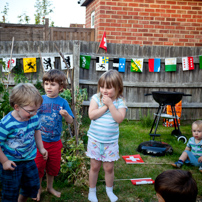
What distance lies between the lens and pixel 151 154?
4.24 m

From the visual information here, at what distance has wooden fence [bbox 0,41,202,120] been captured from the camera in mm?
6398

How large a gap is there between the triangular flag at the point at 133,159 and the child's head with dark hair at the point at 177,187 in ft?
8.06

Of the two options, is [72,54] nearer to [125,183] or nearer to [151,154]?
[151,154]

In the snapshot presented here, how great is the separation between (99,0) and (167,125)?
4041 mm

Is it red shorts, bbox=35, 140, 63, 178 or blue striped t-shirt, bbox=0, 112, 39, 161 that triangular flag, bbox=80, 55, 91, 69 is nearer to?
red shorts, bbox=35, 140, 63, 178

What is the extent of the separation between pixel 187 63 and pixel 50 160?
5343mm

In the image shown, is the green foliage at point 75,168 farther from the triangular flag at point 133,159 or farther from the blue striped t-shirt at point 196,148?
the blue striped t-shirt at point 196,148

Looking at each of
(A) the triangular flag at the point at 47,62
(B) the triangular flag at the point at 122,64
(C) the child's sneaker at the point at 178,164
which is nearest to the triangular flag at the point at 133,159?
(C) the child's sneaker at the point at 178,164

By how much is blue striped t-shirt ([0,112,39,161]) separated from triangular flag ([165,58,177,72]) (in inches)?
213

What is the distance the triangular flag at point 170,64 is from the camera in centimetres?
675

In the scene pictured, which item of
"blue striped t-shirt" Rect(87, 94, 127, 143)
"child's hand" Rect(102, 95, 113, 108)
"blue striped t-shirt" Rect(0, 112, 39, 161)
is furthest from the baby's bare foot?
"child's hand" Rect(102, 95, 113, 108)

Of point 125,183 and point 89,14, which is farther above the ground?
point 89,14

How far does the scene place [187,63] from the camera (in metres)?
6.79

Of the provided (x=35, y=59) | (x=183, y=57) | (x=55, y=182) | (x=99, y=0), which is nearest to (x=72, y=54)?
(x=35, y=59)
